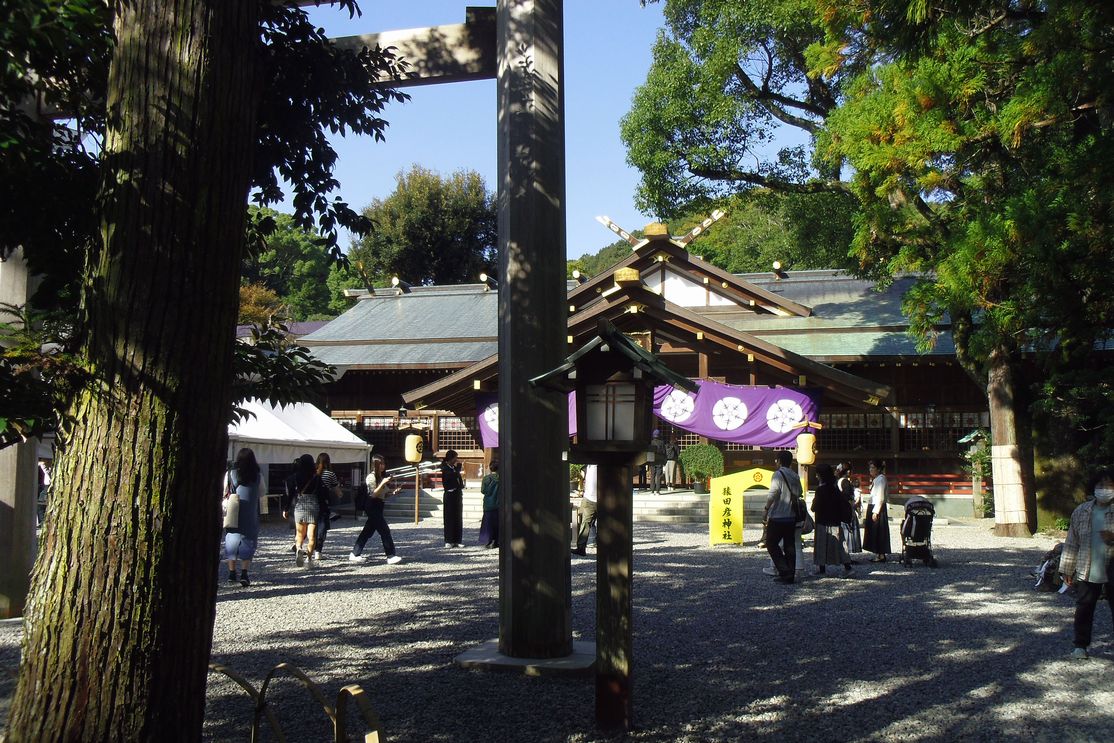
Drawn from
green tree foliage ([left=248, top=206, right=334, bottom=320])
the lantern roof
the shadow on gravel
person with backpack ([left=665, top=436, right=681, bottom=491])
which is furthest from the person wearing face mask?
green tree foliage ([left=248, top=206, right=334, bottom=320])

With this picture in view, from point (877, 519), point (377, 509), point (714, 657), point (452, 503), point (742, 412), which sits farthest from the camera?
point (742, 412)

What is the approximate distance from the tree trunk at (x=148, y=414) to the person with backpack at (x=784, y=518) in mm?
8442

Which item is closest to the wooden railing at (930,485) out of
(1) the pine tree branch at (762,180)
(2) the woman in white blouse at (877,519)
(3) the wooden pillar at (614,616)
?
(1) the pine tree branch at (762,180)

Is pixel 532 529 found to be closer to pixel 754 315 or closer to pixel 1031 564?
pixel 1031 564

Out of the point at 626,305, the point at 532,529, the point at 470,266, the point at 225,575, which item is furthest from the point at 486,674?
the point at 470,266

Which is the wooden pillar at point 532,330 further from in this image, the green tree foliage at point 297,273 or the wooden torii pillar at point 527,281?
the green tree foliage at point 297,273

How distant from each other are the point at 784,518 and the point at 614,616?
6224mm

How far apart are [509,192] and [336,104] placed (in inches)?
72.3

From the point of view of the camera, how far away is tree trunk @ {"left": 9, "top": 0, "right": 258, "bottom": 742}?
10.6 ft

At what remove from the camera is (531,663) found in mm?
6484

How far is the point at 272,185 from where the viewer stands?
542 centimetres

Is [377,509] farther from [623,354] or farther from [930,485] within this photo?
[930,485]

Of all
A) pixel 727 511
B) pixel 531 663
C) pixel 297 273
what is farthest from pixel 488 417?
pixel 297 273

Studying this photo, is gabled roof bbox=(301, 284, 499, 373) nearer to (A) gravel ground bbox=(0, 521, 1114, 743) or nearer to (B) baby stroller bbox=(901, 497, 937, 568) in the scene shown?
(A) gravel ground bbox=(0, 521, 1114, 743)
